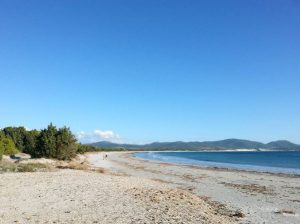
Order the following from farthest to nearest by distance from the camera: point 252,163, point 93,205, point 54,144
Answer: point 252,163 → point 54,144 → point 93,205

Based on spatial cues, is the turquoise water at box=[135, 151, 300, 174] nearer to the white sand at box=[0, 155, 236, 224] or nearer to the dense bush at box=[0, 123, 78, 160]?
the dense bush at box=[0, 123, 78, 160]

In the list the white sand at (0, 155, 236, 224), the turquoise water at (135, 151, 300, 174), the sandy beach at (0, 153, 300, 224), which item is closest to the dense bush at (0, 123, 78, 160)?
the turquoise water at (135, 151, 300, 174)

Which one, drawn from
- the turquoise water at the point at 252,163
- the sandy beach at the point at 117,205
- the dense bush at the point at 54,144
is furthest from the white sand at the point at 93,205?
the turquoise water at the point at 252,163

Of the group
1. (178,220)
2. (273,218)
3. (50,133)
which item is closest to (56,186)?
(178,220)

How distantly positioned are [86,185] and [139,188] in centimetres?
321

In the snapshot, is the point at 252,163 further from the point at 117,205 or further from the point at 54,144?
the point at 117,205

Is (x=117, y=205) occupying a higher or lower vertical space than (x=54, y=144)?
lower

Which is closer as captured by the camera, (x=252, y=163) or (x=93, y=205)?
(x=93, y=205)

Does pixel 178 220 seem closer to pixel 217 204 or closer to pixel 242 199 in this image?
pixel 217 204

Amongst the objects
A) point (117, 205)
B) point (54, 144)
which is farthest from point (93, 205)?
point (54, 144)

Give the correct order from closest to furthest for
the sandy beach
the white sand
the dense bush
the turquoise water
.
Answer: the white sand
the sandy beach
the dense bush
the turquoise water

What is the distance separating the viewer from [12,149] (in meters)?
69.1

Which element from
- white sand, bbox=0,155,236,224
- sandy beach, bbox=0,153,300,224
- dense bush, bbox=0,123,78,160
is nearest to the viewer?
white sand, bbox=0,155,236,224

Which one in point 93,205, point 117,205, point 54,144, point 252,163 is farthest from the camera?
point 252,163
